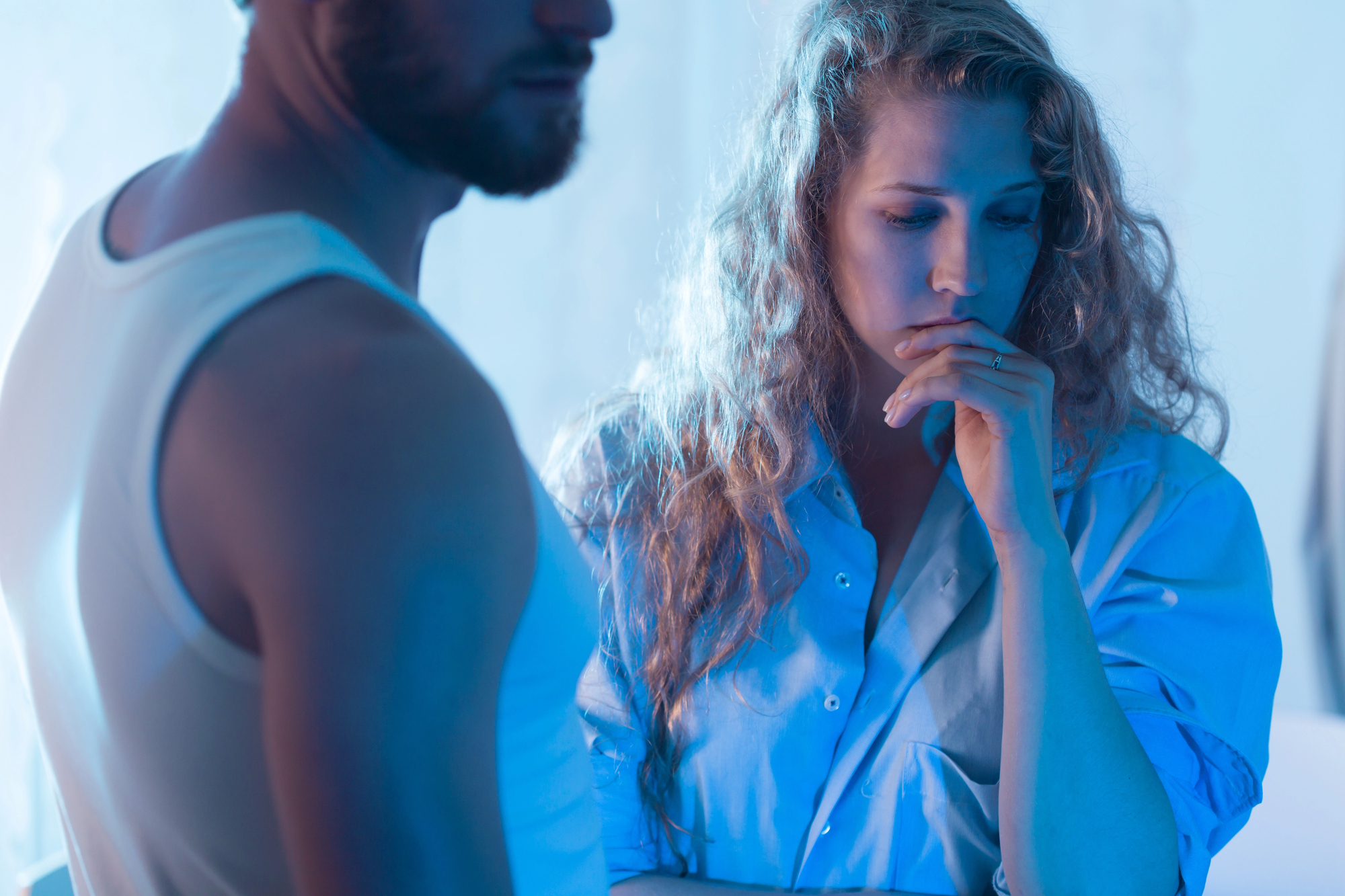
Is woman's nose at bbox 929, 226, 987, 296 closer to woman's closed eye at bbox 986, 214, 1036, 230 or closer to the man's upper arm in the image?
woman's closed eye at bbox 986, 214, 1036, 230

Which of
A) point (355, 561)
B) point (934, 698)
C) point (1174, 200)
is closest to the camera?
point (355, 561)

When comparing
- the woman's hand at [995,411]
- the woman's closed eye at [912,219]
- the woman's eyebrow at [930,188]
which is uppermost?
the woman's eyebrow at [930,188]

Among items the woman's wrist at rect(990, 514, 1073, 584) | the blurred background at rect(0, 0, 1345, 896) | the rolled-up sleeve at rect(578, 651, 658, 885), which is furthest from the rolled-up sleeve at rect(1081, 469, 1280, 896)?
the blurred background at rect(0, 0, 1345, 896)

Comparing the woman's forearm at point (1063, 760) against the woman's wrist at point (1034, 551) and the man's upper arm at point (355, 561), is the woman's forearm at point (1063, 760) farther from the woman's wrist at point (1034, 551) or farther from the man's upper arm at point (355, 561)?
the man's upper arm at point (355, 561)

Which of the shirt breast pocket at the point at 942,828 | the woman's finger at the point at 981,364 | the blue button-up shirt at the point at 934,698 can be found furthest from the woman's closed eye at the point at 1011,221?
the shirt breast pocket at the point at 942,828

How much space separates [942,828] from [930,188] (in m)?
0.57

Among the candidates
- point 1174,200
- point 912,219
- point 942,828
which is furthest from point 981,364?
point 1174,200

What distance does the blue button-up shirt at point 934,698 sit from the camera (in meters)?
0.78

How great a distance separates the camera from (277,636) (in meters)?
0.24

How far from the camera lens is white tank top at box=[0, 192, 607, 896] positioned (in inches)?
10.4

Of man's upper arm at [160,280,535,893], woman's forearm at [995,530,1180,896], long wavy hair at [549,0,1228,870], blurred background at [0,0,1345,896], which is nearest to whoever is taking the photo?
man's upper arm at [160,280,535,893]

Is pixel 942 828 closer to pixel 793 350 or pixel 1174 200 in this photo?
pixel 793 350

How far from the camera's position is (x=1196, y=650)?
0.78m

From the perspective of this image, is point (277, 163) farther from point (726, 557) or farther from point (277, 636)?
point (726, 557)
